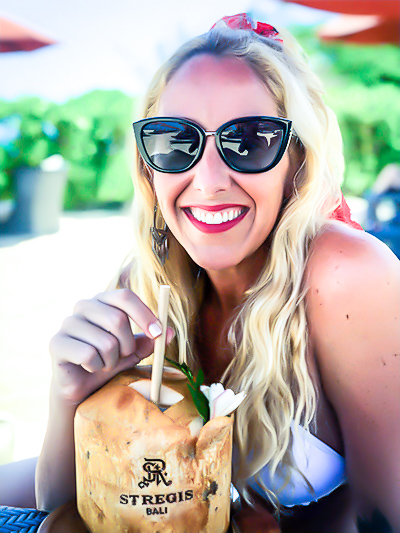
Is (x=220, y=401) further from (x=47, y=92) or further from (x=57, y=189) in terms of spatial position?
(x=47, y=92)

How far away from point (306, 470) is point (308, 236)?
541 millimetres

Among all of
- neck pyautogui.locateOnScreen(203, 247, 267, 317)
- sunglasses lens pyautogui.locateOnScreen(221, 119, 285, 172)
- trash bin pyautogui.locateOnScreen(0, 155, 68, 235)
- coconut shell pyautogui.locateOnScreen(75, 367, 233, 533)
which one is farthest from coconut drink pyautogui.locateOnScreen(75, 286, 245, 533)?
trash bin pyautogui.locateOnScreen(0, 155, 68, 235)

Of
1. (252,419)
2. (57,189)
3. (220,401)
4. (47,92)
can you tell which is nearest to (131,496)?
(220,401)

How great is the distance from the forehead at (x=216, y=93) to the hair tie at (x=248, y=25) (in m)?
0.18

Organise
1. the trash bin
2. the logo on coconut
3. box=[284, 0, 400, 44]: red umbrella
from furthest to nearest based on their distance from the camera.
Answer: the trash bin < box=[284, 0, 400, 44]: red umbrella < the logo on coconut

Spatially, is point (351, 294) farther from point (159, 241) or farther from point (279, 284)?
point (159, 241)

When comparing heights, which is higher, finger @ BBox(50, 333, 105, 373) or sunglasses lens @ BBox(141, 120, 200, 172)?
sunglasses lens @ BBox(141, 120, 200, 172)

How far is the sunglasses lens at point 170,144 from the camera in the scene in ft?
3.38

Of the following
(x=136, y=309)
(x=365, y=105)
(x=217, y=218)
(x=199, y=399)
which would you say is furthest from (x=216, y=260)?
(x=365, y=105)

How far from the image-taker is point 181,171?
107 centimetres

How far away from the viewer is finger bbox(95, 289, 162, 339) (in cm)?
79

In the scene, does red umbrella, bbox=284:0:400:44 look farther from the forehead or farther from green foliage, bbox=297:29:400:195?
green foliage, bbox=297:29:400:195

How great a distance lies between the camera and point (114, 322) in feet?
2.72

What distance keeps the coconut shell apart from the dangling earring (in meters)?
0.66
